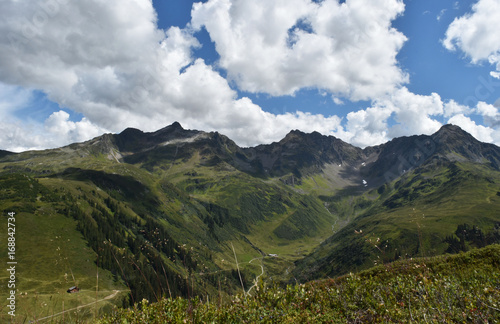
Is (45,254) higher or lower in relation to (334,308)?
lower

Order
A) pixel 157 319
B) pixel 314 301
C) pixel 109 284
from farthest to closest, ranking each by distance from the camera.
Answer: pixel 109 284
pixel 314 301
pixel 157 319

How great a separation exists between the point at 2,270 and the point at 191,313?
544 ft

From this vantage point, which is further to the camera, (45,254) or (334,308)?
(45,254)

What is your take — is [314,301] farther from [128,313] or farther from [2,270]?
[2,270]

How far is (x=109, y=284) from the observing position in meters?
142

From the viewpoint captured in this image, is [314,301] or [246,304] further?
[314,301]

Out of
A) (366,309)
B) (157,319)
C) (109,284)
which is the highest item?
(157,319)

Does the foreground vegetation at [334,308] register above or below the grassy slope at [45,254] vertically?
above

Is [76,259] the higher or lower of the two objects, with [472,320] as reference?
lower

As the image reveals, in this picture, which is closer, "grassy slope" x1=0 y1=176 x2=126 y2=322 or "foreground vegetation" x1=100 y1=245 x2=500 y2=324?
"foreground vegetation" x1=100 y1=245 x2=500 y2=324

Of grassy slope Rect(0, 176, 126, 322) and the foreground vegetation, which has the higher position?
the foreground vegetation

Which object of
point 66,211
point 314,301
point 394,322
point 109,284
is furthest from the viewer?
point 66,211

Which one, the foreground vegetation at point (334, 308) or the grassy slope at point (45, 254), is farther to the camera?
the grassy slope at point (45, 254)

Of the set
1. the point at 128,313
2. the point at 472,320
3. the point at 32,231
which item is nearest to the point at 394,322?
the point at 472,320
